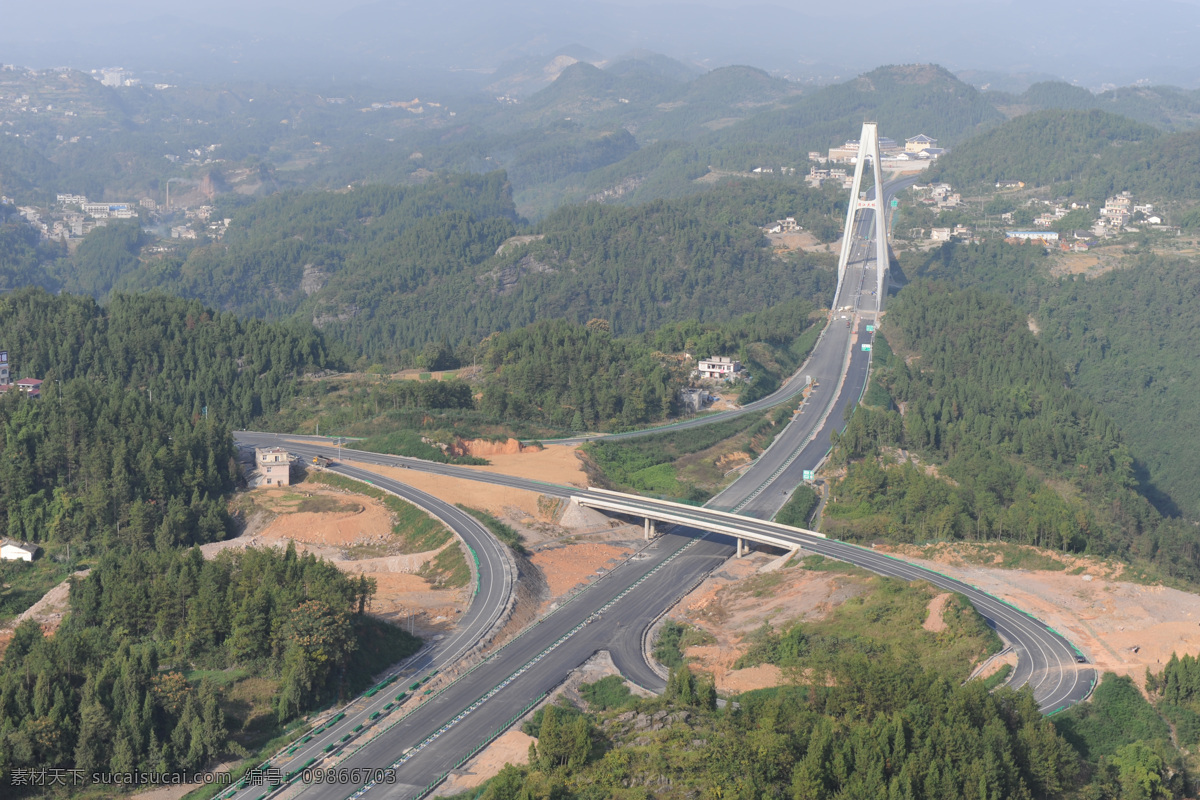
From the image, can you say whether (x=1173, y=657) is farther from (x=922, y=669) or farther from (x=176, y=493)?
(x=176, y=493)

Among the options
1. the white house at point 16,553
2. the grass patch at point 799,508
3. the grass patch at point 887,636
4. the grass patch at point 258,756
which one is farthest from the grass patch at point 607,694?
the white house at point 16,553

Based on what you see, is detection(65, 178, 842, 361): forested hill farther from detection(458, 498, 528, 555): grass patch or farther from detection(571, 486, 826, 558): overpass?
detection(571, 486, 826, 558): overpass

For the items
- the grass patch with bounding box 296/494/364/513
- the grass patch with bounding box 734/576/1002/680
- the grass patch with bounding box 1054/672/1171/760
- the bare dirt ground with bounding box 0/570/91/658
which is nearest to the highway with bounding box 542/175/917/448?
the grass patch with bounding box 296/494/364/513

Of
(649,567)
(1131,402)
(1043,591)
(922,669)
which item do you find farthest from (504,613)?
(1131,402)

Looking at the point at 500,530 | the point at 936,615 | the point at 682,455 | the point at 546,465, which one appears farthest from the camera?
the point at 682,455

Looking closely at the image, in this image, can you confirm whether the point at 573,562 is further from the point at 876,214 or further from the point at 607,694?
the point at 876,214

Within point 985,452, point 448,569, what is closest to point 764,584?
point 448,569
